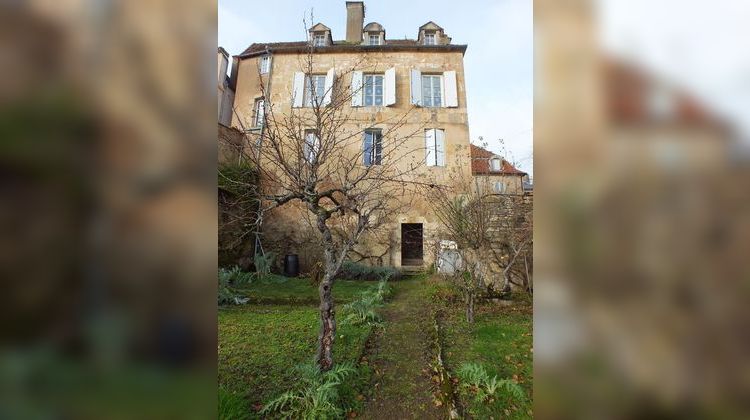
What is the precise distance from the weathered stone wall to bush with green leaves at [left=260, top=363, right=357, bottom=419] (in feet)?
29.1

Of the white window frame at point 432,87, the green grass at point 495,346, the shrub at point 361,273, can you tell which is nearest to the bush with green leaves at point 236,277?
the shrub at point 361,273

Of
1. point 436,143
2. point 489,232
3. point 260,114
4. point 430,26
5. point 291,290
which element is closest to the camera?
point 489,232

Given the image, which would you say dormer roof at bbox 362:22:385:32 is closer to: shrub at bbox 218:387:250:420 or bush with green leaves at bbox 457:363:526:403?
bush with green leaves at bbox 457:363:526:403

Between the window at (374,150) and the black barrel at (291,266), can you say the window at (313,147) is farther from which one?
the black barrel at (291,266)

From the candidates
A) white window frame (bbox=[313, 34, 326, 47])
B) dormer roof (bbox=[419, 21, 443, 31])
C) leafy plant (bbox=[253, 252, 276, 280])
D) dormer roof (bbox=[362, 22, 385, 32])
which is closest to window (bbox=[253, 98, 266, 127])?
white window frame (bbox=[313, 34, 326, 47])

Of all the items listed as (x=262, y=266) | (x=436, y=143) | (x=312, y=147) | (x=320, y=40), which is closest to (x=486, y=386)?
(x=312, y=147)

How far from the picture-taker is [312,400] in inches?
117

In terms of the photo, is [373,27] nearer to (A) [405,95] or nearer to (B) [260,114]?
(A) [405,95]

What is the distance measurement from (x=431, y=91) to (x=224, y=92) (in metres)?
10.5

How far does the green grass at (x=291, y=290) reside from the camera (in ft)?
24.3
